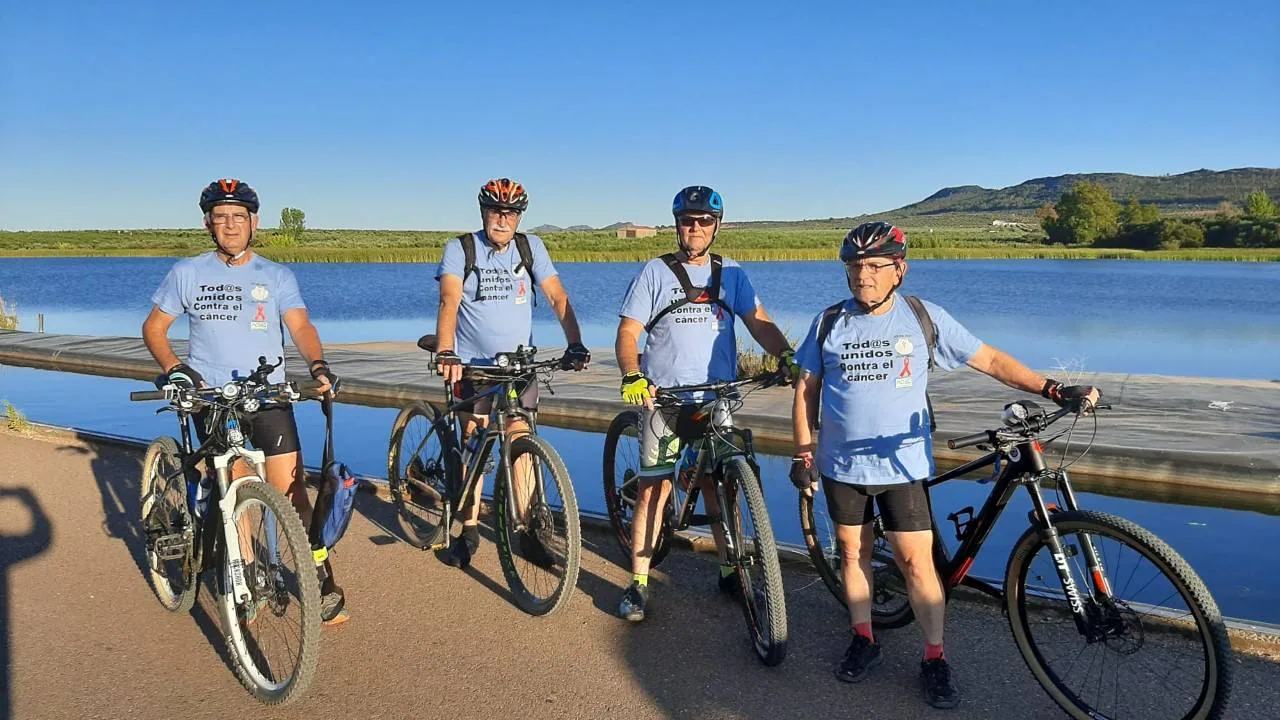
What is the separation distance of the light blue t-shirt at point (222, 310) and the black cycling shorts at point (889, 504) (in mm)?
2462

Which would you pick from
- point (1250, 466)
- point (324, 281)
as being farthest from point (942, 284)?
point (1250, 466)

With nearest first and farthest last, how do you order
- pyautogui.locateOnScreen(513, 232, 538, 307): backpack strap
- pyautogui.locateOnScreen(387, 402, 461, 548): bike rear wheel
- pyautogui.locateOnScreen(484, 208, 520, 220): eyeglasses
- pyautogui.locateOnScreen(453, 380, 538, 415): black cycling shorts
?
→ pyautogui.locateOnScreen(453, 380, 538, 415): black cycling shorts
pyautogui.locateOnScreen(484, 208, 520, 220): eyeglasses
pyautogui.locateOnScreen(513, 232, 538, 307): backpack strap
pyautogui.locateOnScreen(387, 402, 461, 548): bike rear wheel

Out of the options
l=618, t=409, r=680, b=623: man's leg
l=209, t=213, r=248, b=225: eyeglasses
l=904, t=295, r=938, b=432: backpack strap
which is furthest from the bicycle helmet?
l=209, t=213, r=248, b=225: eyeglasses

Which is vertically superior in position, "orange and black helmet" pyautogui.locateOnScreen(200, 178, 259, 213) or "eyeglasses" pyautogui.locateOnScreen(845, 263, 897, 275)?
"orange and black helmet" pyautogui.locateOnScreen(200, 178, 259, 213)

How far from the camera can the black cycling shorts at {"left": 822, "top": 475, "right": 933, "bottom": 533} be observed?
3.60 m

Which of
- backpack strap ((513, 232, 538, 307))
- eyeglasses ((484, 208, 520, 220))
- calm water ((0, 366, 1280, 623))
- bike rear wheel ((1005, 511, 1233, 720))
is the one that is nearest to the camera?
bike rear wheel ((1005, 511, 1233, 720))

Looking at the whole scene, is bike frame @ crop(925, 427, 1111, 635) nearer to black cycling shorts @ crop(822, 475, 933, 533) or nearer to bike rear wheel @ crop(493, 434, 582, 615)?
black cycling shorts @ crop(822, 475, 933, 533)

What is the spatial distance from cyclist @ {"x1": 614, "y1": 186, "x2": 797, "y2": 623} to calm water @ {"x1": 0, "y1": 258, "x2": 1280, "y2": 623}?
6.48 ft

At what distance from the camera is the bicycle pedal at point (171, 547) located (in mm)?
4426

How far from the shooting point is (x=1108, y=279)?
46.1 meters

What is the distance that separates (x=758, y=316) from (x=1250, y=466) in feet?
16.6

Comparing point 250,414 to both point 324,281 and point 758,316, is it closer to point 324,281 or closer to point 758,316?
point 758,316

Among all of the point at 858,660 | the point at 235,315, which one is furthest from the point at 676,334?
the point at 235,315

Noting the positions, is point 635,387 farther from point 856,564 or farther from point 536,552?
point 536,552
